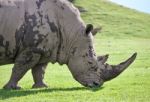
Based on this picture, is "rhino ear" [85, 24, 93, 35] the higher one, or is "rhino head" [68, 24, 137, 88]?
"rhino ear" [85, 24, 93, 35]

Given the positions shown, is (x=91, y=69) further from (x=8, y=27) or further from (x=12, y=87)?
(x=8, y=27)

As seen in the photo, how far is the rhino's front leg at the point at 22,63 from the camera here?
60.7 ft

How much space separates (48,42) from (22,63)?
1.11 m

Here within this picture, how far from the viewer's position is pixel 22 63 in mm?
18578

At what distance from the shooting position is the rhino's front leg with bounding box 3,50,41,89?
1852 centimetres

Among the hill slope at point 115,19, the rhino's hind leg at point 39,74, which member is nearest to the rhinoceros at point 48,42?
the rhino's hind leg at point 39,74

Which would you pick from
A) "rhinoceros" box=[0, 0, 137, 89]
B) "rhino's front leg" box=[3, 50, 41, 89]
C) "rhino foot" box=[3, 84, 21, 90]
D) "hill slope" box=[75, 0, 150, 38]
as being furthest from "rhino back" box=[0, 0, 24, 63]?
"hill slope" box=[75, 0, 150, 38]

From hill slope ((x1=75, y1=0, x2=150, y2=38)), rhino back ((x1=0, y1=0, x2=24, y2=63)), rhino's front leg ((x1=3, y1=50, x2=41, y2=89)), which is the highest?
rhino back ((x1=0, y1=0, x2=24, y2=63))

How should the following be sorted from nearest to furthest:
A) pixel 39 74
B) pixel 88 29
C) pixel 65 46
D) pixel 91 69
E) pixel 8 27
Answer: pixel 8 27 < pixel 91 69 < pixel 88 29 < pixel 65 46 < pixel 39 74

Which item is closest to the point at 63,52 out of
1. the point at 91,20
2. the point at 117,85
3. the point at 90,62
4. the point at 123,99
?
the point at 90,62

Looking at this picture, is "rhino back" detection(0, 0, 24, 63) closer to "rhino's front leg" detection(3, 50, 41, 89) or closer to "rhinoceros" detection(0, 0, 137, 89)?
"rhinoceros" detection(0, 0, 137, 89)

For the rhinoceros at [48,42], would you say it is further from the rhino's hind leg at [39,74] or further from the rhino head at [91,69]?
the rhino's hind leg at [39,74]

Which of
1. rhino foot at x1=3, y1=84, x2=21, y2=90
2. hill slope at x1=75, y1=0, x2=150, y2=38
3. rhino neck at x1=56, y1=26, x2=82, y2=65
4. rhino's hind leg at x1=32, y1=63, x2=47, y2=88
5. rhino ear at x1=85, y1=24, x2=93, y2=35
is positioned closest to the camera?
rhino foot at x1=3, y1=84, x2=21, y2=90

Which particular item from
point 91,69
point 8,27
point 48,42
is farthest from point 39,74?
point 8,27
